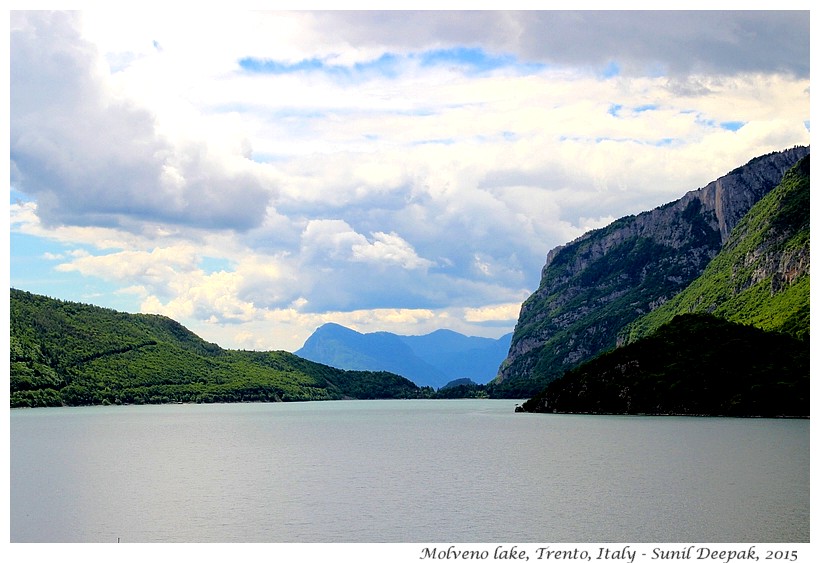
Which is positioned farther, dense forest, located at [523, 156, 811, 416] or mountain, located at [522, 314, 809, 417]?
dense forest, located at [523, 156, 811, 416]

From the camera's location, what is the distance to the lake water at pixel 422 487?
4566 centimetres

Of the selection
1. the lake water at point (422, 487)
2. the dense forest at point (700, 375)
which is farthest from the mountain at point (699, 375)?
the lake water at point (422, 487)

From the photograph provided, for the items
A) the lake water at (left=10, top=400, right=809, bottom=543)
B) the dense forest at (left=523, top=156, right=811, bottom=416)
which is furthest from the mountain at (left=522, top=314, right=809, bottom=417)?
the lake water at (left=10, top=400, right=809, bottom=543)

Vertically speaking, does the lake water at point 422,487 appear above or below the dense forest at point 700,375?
below

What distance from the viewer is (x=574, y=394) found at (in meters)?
168

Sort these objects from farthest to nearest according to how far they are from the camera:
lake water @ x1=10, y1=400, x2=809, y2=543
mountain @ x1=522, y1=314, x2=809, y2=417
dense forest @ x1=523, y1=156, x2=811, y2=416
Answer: dense forest @ x1=523, y1=156, x2=811, y2=416, mountain @ x1=522, y1=314, x2=809, y2=417, lake water @ x1=10, y1=400, x2=809, y2=543

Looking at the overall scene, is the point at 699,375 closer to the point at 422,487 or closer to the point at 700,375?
the point at 700,375

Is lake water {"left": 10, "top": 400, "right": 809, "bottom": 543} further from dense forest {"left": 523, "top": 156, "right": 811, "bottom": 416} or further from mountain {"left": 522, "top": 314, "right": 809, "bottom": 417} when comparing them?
dense forest {"left": 523, "top": 156, "right": 811, "bottom": 416}

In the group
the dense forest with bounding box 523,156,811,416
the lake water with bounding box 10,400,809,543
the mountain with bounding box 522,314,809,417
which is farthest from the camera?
the dense forest with bounding box 523,156,811,416

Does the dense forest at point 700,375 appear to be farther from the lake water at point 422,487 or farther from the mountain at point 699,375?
the lake water at point 422,487

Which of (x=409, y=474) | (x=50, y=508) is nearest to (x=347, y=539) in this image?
(x=50, y=508)

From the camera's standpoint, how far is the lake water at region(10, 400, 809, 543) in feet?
150

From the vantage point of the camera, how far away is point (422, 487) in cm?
6253
